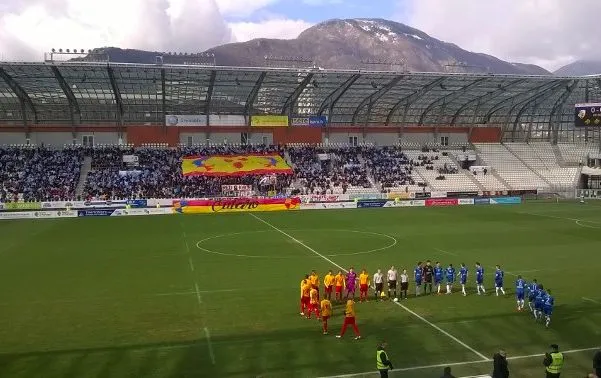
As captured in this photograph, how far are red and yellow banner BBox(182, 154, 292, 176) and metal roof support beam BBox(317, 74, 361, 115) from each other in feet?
27.1

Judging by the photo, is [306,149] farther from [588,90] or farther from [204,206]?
[588,90]

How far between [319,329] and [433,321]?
367 cm

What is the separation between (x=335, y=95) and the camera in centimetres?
5888

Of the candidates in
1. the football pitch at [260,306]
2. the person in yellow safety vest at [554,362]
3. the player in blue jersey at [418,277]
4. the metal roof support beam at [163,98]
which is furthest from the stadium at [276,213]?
the person in yellow safety vest at [554,362]

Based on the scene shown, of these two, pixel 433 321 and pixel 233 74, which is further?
pixel 233 74

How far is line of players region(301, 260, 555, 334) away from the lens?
16625 millimetres

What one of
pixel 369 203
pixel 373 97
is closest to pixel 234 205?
pixel 369 203

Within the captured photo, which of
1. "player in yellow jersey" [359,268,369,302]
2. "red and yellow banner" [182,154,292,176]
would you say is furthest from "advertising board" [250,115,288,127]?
"player in yellow jersey" [359,268,369,302]

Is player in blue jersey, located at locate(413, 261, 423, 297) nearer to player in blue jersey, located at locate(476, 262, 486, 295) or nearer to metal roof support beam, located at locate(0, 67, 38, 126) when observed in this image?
player in blue jersey, located at locate(476, 262, 486, 295)

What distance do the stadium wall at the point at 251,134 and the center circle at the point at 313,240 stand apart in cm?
2881

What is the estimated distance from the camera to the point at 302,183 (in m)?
57.7

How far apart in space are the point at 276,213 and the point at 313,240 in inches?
648

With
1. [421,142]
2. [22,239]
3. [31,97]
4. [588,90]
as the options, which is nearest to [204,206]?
[22,239]

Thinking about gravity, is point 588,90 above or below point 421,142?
above
